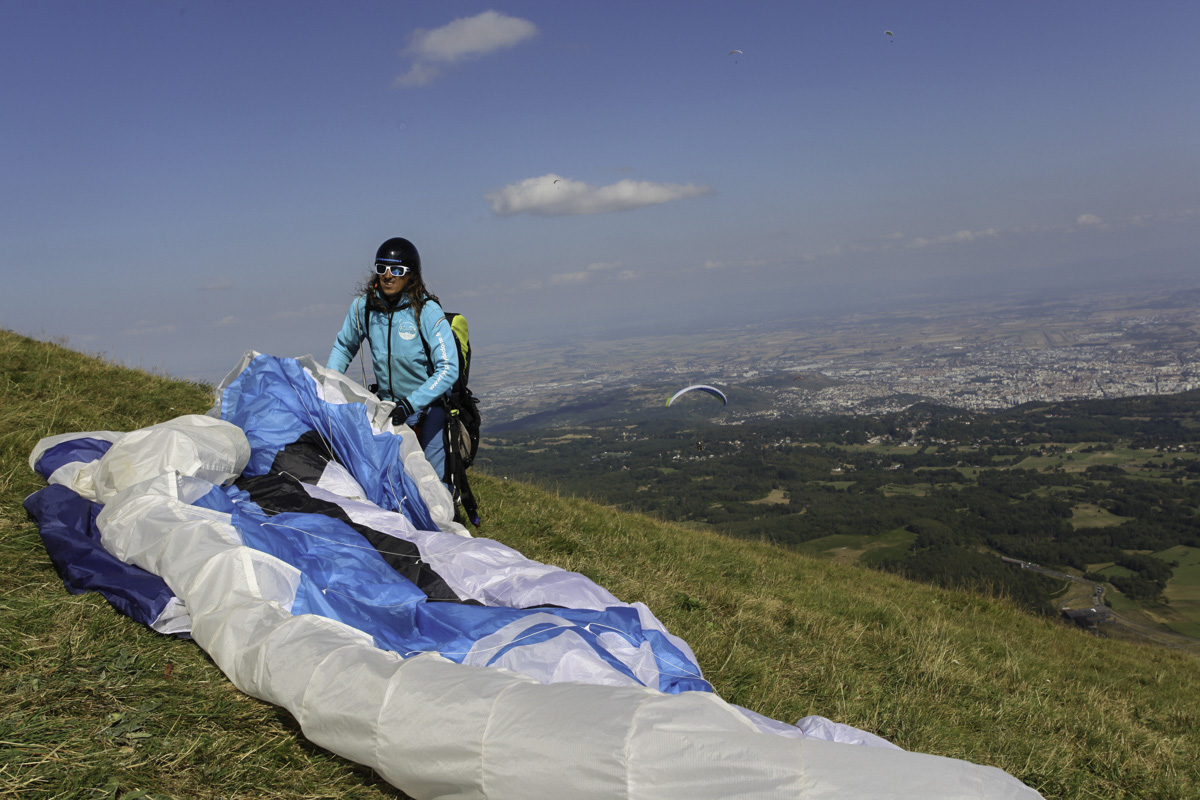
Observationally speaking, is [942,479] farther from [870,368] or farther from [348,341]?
[348,341]

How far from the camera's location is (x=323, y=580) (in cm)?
293

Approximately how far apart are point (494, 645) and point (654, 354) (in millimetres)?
116327

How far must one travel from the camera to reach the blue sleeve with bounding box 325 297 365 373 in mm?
4652

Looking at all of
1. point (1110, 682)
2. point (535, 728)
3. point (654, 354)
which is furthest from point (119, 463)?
point (654, 354)

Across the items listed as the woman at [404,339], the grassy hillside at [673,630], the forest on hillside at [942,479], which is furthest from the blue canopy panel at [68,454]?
the forest on hillside at [942,479]

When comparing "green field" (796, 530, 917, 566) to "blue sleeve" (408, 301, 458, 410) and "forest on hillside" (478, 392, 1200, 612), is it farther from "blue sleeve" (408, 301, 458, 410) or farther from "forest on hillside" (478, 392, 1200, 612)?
"blue sleeve" (408, 301, 458, 410)

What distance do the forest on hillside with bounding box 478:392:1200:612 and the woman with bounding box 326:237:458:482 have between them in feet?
41.7

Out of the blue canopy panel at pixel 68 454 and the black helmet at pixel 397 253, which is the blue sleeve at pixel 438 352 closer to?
the black helmet at pixel 397 253

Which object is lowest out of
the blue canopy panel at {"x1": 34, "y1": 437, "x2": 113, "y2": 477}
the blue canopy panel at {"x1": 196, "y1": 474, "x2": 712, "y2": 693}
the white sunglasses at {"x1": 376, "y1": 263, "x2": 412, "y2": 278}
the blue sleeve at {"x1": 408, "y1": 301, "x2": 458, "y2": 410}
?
the blue canopy panel at {"x1": 196, "y1": 474, "x2": 712, "y2": 693}

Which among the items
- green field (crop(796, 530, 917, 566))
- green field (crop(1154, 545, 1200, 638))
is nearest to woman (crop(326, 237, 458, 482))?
green field (crop(796, 530, 917, 566))

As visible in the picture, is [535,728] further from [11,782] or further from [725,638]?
[725,638]

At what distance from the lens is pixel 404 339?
179 inches

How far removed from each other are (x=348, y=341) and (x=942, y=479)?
51859 mm

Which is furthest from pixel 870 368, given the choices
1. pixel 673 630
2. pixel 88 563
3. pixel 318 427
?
pixel 88 563
